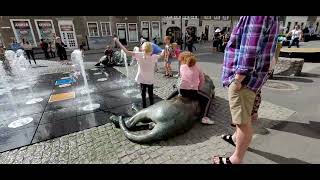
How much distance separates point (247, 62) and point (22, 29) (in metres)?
25.6

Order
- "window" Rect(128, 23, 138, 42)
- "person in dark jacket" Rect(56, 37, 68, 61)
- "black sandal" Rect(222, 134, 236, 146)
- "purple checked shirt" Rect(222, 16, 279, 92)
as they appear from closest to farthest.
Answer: "purple checked shirt" Rect(222, 16, 279, 92) → "black sandal" Rect(222, 134, 236, 146) → "person in dark jacket" Rect(56, 37, 68, 61) → "window" Rect(128, 23, 138, 42)

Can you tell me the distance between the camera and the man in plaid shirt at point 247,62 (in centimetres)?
214

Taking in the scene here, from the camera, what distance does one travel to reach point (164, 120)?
3.37m

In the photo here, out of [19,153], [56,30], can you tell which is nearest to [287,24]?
[56,30]

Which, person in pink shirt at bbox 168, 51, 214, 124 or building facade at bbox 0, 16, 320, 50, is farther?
building facade at bbox 0, 16, 320, 50

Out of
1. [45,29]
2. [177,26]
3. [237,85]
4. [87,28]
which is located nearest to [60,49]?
[45,29]

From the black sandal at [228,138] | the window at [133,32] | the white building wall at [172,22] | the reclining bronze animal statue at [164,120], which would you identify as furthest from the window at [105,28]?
the black sandal at [228,138]

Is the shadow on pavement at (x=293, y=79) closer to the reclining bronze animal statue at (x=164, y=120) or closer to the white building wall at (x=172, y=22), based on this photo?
the reclining bronze animal statue at (x=164, y=120)

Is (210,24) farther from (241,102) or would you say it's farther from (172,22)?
(241,102)

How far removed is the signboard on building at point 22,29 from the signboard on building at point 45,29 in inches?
33.2

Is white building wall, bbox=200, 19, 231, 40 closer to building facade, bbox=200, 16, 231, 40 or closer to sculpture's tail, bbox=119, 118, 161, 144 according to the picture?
building facade, bbox=200, 16, 231, 40

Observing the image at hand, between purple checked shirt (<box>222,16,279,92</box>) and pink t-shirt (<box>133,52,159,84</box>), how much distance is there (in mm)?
2151

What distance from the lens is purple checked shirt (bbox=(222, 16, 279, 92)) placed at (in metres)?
2.11

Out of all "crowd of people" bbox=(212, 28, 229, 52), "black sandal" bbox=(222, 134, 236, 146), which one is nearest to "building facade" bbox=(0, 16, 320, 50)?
"crowd of people" bbox=(212, 28, 229, 52)
